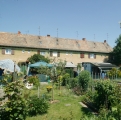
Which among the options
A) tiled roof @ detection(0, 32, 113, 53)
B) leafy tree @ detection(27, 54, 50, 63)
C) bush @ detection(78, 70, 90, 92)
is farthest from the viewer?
tiled roof @ detection(0, 32, 113, 53)

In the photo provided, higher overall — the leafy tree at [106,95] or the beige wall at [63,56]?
the beige wall at [63,56]

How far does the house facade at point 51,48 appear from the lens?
3206 cm

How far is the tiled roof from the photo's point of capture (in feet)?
109

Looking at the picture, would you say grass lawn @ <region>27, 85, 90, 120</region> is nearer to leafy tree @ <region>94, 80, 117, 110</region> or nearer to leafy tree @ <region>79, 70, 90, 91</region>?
leafy tree @ <region>94, 80, 117, 110</region>

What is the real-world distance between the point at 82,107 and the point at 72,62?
26.8m

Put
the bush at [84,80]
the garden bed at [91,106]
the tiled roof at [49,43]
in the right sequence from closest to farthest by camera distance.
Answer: the garden bed at [91,106]
the bush at [84,80]
the tiled roof at [49,43]

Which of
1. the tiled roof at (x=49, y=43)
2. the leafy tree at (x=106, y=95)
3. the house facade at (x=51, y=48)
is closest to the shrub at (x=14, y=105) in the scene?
the leafy tree at (x=106, y=95)

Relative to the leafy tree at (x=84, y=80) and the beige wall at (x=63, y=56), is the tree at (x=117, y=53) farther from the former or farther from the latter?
the leafy tree at (x=84, y=80)

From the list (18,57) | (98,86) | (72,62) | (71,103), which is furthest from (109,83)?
(72,62)

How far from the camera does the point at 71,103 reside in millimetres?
11984

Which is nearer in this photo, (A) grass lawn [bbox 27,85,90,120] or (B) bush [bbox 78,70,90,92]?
(A) grass lawn [bbox 27,85,90,120]

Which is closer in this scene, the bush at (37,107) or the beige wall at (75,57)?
the bush at (37,107)

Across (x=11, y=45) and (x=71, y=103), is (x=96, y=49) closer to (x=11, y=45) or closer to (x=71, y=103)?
(x=11, y=45)

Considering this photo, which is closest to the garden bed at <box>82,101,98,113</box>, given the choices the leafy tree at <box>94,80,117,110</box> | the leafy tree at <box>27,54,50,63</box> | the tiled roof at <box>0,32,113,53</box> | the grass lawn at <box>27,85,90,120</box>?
the leafy tree at <box>94,80,117,110</box>
